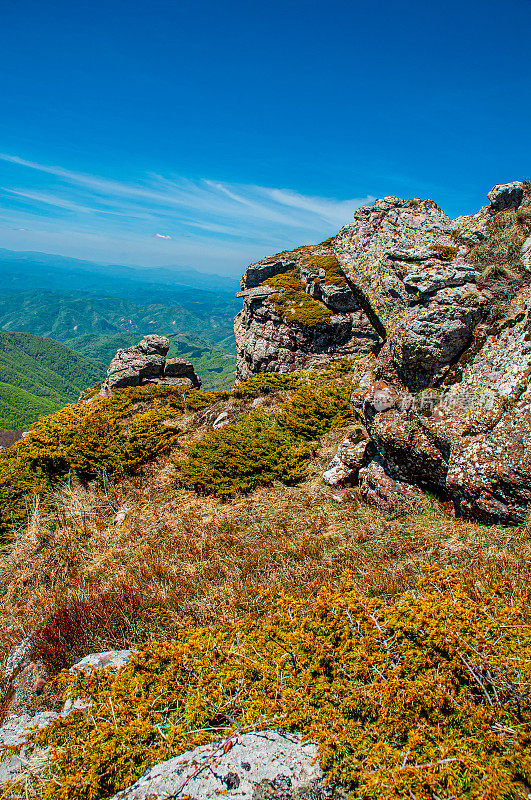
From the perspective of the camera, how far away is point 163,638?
4379mm

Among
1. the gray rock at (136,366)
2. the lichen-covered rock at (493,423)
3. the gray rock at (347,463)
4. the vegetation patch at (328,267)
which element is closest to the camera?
the lichen-covered rock at (493,423)

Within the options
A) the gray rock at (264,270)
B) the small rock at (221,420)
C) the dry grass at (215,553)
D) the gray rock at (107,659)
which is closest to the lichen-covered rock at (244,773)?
the dry grass at (215,553)

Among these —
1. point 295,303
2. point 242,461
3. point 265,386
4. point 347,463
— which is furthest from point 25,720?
point 295,303

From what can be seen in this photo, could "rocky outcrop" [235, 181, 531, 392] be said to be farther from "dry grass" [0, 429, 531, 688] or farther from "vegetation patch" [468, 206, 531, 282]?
"dry grass" [0, 429, 531, 688]

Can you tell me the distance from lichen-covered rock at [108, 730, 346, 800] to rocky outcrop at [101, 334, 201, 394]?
18.1m

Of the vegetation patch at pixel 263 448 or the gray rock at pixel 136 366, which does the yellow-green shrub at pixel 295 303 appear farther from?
the vegetation patch at pixel 263 448

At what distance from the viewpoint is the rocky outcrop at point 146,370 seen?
20.3 m

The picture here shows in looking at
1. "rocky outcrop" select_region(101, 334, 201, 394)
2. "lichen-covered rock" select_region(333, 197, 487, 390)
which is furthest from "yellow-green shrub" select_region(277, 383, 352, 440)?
"rocky outcrop" select_region(101, 334, 201, 394)

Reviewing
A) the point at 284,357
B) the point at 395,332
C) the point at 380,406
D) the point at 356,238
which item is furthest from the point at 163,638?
the point at 284,357

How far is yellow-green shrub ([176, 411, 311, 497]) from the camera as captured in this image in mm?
8477

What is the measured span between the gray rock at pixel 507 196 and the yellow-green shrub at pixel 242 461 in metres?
10.9

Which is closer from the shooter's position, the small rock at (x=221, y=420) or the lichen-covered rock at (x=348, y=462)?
the lichen-covered rock at (x=348, y=462)

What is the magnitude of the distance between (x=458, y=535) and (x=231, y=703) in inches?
163

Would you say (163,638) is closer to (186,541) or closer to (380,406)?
(186,541)
